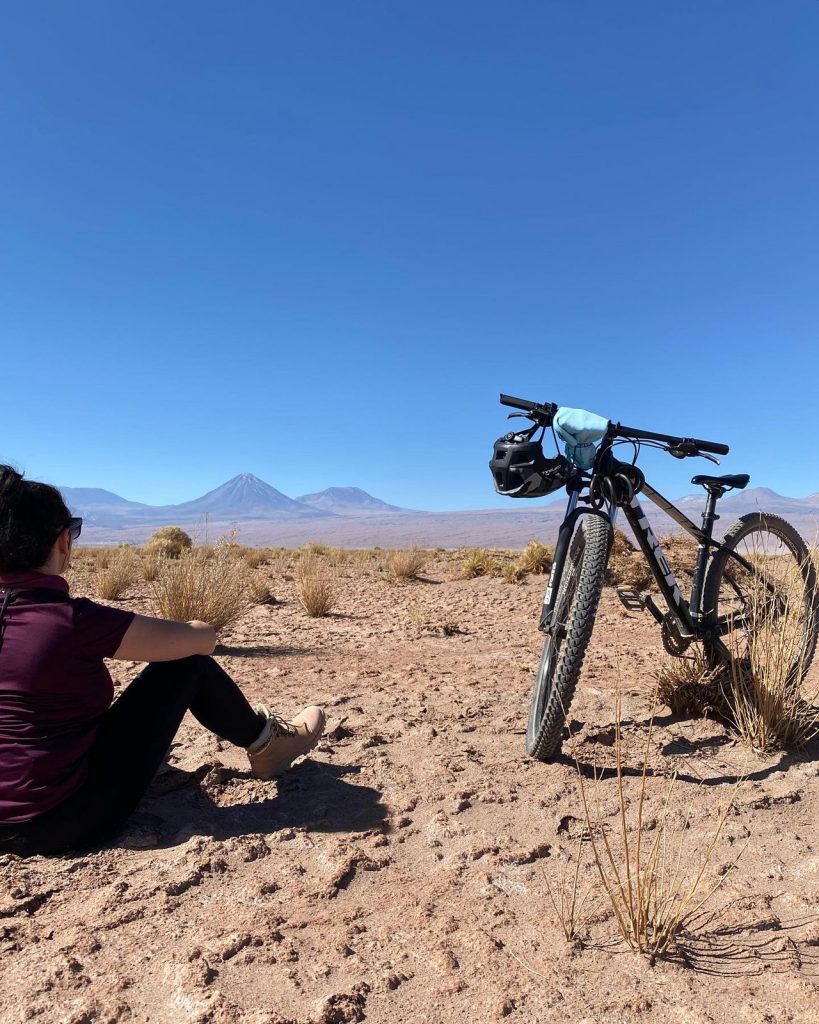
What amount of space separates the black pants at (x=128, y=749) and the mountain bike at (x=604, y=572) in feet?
4.28

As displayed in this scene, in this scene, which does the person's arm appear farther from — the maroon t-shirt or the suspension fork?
the suspension fork

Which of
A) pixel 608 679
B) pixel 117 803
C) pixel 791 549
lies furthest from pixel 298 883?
pixel 791 549

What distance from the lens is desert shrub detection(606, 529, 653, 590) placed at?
866 cm

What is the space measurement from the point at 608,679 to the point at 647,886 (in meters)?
2.94

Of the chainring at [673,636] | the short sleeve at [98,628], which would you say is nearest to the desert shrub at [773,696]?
the chainring at [673,636]

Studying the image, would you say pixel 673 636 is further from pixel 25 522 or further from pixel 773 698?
A: pixel 25 522

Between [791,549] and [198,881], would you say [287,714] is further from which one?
[791,549]

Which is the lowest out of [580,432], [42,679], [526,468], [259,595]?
[259,595]

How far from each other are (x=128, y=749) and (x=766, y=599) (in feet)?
9.74

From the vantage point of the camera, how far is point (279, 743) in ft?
8.93

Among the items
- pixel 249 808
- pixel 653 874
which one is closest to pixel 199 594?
pixel 249 808

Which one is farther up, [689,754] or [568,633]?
[568,633]

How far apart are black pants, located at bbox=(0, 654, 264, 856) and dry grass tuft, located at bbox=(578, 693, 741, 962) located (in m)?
1.37

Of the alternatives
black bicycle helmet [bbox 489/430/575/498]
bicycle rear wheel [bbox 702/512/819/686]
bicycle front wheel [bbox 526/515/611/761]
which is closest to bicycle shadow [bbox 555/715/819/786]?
bicycle front wheel [bbox 526/515/611/761]
